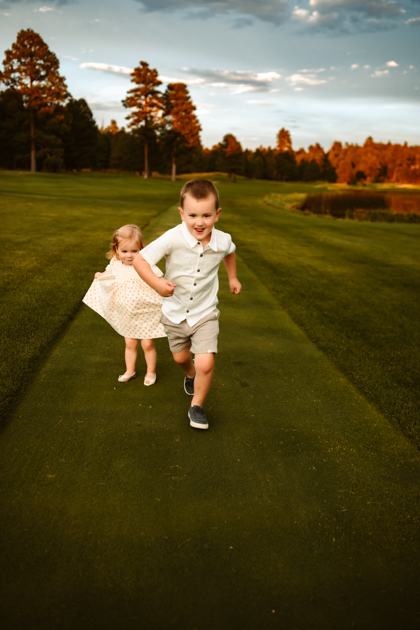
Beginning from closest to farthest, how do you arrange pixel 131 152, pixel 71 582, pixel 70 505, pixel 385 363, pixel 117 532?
pixel 71 582
pixel 117 532
pixel 70 505
pixel 385 363
pixel 131 152

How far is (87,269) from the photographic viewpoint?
7.55 metres

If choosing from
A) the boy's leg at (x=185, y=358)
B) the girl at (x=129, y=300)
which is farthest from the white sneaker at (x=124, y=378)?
the boy's leg at (x=185, y=358)

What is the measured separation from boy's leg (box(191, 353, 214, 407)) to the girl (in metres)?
0.73

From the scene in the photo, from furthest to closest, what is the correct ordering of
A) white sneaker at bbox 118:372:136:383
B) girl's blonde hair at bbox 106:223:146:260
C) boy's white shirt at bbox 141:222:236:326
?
1. white sneaker at bbox 118:372:136:383
2. girl's blonde hair at bbox 106:223:146:260
3. boy's white shirt at bbox 141:222:236:326

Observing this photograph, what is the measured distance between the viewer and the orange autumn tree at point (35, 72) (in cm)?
4153

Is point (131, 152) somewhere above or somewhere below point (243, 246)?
above

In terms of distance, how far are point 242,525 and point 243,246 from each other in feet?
32.7

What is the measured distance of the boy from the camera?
9.26 feet

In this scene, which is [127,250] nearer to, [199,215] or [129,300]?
[129,300]

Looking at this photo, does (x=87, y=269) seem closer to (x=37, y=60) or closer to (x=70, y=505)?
(x=70, y=505)

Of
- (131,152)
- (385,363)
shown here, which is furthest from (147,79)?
(385,363)

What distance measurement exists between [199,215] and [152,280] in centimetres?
53

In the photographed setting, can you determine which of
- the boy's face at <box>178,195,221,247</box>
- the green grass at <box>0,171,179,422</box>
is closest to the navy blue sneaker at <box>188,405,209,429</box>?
the boy's face at <box>178,195,221,247</box>

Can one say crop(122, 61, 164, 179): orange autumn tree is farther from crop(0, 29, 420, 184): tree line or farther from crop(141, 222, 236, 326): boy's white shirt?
crop(141, 222, 236, 326): boy's white shirt
